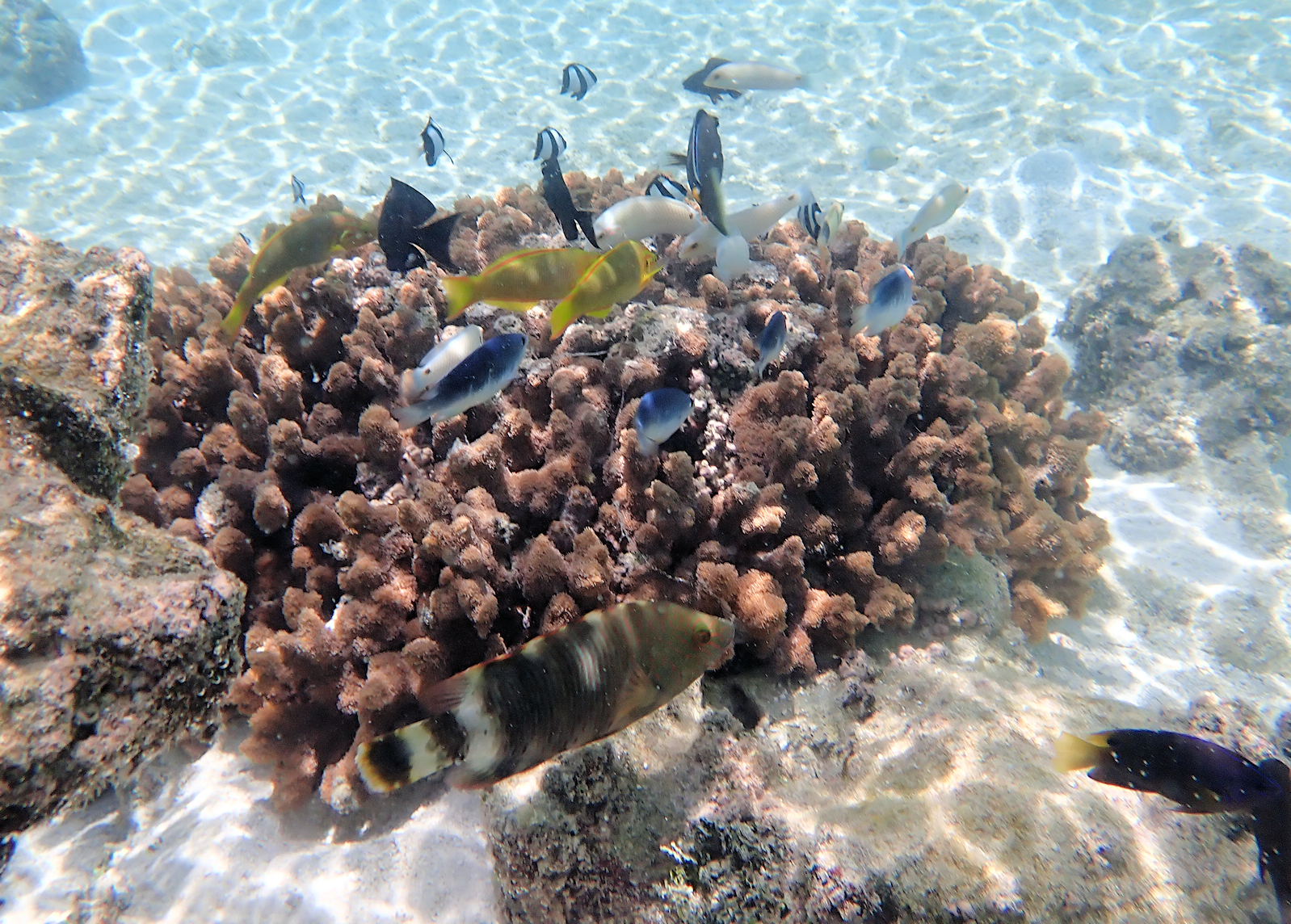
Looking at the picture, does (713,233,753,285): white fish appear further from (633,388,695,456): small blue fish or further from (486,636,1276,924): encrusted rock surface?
(486,636,1276,924): encrusted rock surface

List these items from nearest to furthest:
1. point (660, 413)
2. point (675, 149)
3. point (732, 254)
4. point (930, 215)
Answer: point (660, 413) < point (732, 254) < point (930, 215) < point (675, 149)

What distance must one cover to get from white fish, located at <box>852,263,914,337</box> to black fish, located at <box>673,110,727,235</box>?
93cm

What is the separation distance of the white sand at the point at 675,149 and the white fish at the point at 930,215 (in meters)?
3.13

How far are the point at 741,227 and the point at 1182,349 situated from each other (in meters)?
7.25

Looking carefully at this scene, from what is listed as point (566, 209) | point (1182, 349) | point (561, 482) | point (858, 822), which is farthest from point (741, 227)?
point (1182, 349)

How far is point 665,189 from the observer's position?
4016 mm

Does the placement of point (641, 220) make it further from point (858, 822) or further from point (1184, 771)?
point (1184, 771)

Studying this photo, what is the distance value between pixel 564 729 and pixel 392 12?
25.8 metres

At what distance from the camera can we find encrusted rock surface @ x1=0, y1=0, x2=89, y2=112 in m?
15.6

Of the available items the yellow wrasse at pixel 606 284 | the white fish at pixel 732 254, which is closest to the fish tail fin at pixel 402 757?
the yellow wrasse at pixel 606 284

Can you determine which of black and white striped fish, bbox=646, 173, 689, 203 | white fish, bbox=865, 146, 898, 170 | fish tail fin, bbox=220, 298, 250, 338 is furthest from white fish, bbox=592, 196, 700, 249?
white fish, bbox=865, 146, 898, 170

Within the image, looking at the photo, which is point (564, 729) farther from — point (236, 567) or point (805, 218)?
point (805, 218)

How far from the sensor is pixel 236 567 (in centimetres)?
285

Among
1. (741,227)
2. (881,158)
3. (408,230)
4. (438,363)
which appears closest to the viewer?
(438,363)
